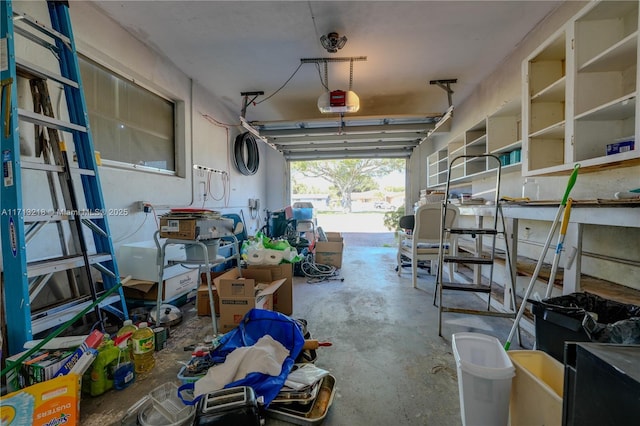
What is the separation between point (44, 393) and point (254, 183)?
5.07 m

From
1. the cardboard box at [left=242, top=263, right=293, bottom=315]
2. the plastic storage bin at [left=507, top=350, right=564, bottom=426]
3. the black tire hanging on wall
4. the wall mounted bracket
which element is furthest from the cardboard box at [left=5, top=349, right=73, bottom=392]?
the wall mounted bracket

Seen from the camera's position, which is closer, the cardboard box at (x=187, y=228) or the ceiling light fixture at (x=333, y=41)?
the cardboard box at (x=187, y=228)

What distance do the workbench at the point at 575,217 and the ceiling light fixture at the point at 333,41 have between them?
225cm

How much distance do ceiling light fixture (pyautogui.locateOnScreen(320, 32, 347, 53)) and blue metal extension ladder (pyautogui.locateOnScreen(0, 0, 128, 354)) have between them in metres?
2.08

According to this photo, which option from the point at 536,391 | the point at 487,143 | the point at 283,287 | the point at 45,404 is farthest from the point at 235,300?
the point at 487,143

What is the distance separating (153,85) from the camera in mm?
3039

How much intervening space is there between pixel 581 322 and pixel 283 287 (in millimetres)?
2046

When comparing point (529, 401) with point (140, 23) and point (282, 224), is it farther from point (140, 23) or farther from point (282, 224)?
point (282, 224)

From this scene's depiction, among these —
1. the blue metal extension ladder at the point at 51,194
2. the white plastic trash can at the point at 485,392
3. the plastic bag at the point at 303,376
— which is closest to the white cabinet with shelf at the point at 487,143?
the white plastic trash can at the point at 485,392

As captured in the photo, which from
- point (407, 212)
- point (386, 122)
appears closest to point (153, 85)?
point (386, 122)

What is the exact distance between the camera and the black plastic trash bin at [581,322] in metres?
1.07

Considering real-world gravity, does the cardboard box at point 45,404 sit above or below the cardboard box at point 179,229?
below

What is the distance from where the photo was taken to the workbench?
1.28 meters

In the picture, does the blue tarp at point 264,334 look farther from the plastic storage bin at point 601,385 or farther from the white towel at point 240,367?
the plastic storage bin at point 601,385
